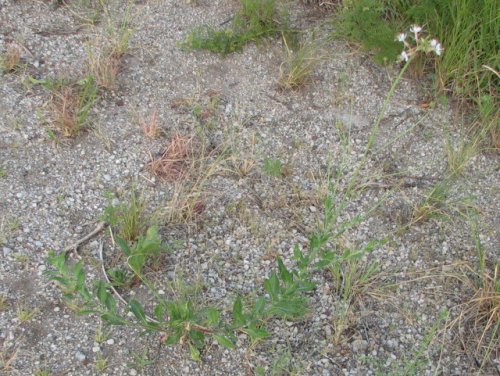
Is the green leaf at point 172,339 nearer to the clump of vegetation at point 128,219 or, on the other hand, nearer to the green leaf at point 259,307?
the green leaf at point 259,307

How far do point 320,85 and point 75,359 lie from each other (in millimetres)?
1879

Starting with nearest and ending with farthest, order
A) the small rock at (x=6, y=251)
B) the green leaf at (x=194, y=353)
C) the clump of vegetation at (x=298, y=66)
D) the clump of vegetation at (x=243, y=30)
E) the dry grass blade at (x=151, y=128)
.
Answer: the green leaf at (x=194, y=353) < the small rock at (x=6, y=251) < the dry grass blade at (x=151, y=128) < the clump of vegetation at (x=298, y=66) < the clump of vegetation at (x=243, y=30)

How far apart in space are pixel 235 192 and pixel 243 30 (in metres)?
1.13

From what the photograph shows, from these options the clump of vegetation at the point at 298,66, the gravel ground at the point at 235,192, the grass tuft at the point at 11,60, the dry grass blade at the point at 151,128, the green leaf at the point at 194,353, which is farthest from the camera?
the clump of vegetation at the point at 298,66

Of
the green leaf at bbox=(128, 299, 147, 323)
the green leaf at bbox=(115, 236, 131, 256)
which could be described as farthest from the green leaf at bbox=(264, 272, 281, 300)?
the green leaf at bbox=(115, 236, 131, 256)

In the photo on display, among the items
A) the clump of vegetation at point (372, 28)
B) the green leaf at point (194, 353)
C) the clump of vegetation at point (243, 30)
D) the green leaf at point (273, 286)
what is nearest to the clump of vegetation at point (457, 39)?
the clump of vegetation at point (372, 28)

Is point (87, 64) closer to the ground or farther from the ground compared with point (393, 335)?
farther from the ground

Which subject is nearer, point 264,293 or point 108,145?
point 264,293

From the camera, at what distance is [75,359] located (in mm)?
2322

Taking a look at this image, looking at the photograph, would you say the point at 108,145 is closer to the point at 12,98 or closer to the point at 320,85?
the point at 12,98

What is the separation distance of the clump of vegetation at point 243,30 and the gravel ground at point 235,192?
Answer: 7cm

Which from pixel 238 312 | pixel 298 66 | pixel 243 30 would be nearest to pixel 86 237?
pixel 238 312

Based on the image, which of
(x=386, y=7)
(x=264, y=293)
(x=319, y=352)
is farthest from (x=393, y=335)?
(x=386, y=7)

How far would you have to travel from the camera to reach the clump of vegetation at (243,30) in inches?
138
